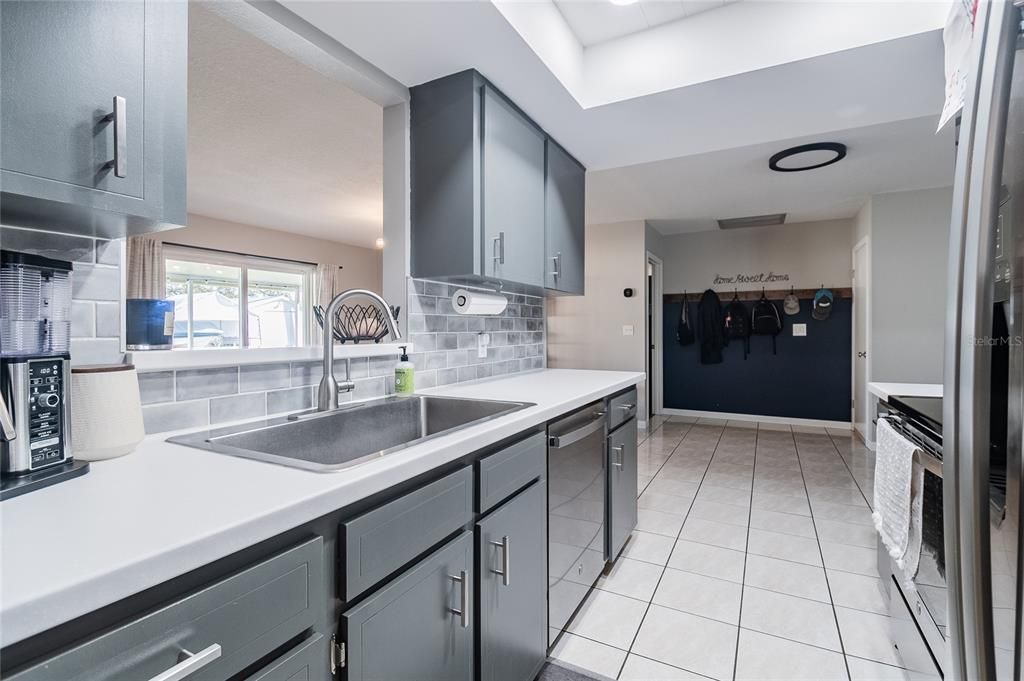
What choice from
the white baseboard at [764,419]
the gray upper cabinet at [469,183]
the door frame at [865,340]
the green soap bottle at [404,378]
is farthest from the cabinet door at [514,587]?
the white baseboard at [764,419]

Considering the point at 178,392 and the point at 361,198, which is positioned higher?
the point at 361,198

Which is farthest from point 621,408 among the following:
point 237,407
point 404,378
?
point 237,407

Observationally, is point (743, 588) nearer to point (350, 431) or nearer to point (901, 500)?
point (901, 500)

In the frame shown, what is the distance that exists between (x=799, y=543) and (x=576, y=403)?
1.78 m

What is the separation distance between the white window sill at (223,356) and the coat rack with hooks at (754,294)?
18.3 feet

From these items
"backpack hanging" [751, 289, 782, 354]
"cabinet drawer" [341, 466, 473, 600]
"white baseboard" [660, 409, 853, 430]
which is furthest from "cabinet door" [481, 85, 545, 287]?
"white baseboard" [660, 409, 853, 430]

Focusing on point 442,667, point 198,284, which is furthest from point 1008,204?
point 198,284

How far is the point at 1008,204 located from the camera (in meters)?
0.51

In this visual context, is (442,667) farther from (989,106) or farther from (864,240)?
(864,240)

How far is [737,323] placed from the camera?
20.1 ft

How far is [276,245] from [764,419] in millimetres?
6887

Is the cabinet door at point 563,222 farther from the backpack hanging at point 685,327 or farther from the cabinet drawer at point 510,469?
the backpack hanging at point 685,327

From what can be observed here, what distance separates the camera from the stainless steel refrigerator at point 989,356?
50 cm

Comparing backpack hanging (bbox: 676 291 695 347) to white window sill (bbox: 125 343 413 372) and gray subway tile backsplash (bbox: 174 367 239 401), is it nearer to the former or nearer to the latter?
white window sill (bbox: 125 343 413 372)
